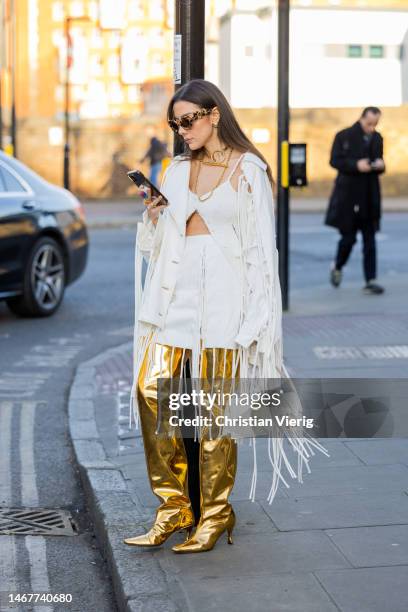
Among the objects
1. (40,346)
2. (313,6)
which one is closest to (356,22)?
(313,6)

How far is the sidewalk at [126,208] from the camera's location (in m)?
24.7

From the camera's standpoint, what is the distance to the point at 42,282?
37.6 ft

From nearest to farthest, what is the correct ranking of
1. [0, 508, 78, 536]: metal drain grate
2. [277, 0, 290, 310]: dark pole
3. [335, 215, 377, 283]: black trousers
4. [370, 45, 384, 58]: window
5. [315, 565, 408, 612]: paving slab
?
[315, 565, 408, 612]: paving slab < [0, 508, 78, 536]: metal drain grate < [277, 0, 290, 310]: dark pole < [335, 215, 377, 283]: black trousers < [370, 45, 384, 58]: window

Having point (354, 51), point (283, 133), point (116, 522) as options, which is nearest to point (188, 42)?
point (116, 522)

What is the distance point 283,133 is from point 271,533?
6.44m

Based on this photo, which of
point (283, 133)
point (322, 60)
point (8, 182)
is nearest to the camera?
point (283, 133)

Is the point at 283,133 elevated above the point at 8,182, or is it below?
above

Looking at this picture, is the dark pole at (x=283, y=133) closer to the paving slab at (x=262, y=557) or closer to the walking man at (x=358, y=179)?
the walking man at (x=358, y=179)

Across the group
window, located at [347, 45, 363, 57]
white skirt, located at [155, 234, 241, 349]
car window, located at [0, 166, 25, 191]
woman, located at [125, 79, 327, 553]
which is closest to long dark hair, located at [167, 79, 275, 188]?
woman, located at [125, 79, 327, 553]

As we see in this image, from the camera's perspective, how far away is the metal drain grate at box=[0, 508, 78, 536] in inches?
212

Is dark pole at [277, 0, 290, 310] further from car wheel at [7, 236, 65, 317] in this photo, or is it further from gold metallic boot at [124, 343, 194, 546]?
gold metallic boot at [124, 343, 194, 546]

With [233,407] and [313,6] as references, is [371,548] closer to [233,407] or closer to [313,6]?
[233,407]

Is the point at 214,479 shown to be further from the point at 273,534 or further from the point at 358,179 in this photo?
the point at 358,179

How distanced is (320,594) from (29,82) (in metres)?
68.6
